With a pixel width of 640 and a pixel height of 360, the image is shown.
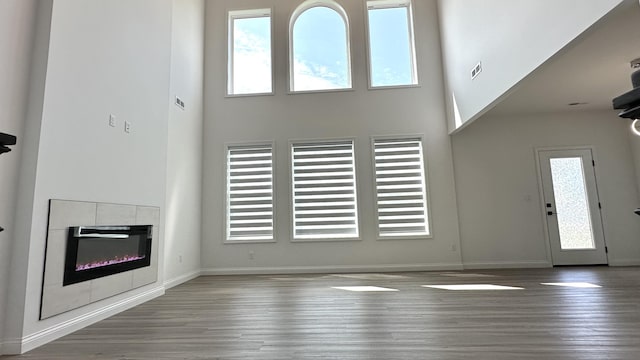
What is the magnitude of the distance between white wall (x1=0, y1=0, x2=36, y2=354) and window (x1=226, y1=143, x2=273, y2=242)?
11.5 feet

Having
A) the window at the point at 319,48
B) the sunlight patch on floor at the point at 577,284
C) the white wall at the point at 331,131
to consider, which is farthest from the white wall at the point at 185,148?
the sunlight patch on floor at the point at 577,284

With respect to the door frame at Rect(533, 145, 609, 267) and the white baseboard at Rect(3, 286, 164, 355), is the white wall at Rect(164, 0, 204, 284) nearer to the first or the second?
the white baseboard at Rect(3, 286, 164, 355)

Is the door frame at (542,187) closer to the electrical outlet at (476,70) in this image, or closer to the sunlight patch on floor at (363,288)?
the electrical outlet at (476,70)

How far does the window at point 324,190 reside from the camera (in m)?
5.73

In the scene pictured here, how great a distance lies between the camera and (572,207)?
568 cm

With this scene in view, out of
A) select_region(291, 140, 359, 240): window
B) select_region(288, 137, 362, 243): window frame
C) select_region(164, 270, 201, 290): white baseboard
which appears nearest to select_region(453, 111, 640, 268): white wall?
select_region(288, 137, 362, 243): window frame

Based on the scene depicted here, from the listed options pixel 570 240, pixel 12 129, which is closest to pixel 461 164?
pixel 570 240

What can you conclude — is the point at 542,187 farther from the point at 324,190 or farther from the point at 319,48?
the point at 319,48

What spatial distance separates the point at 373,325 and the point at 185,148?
408 cm


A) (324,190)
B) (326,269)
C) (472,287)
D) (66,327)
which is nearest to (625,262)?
(472,287)

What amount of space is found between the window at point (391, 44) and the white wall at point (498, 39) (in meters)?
0.63

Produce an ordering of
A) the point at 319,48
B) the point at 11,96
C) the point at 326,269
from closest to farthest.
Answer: the point at 11,96
the point at 326,269
the point at 319,48

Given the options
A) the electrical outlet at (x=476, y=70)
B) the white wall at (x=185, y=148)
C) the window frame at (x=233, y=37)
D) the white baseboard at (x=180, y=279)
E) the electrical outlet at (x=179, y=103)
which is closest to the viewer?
the electrical outlet at (x=476, y=70)

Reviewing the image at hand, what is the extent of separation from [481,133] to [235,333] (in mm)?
5326
